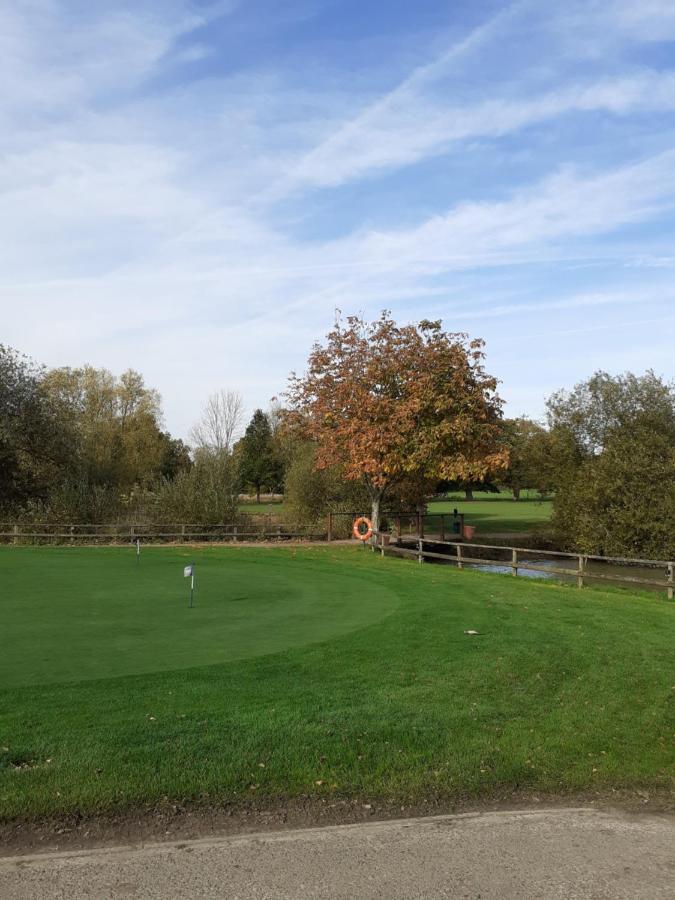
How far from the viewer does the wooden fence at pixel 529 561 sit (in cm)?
1864

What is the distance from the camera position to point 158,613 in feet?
40.8

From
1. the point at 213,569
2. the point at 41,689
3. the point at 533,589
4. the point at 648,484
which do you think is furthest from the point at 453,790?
the point at 648,484

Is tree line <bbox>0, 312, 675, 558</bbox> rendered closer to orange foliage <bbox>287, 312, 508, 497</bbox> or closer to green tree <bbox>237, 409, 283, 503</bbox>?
orange foliage <bbox>287, 312, 508, 497</bbox>

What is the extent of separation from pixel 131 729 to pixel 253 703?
1.37 metres

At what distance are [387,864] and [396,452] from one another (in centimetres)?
2307

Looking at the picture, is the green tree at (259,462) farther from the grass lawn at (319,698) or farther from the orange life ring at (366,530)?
the grass lawn at (319,698)

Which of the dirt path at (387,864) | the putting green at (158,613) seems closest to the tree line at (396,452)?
the putting green at (158,613)

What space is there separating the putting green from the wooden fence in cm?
489

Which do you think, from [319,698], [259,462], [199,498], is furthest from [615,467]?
[259,462]

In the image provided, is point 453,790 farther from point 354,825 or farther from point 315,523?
point 315,523

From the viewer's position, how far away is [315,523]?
117 feet

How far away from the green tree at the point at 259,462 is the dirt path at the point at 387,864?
71.4 m

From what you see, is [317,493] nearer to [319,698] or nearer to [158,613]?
[158,613]

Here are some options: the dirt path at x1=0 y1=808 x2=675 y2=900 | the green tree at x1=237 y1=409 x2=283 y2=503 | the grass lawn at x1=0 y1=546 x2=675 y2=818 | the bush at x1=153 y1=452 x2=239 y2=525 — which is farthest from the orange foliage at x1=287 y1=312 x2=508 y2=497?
the green tree at x1=237 y1=409 x2=283 y2=503
